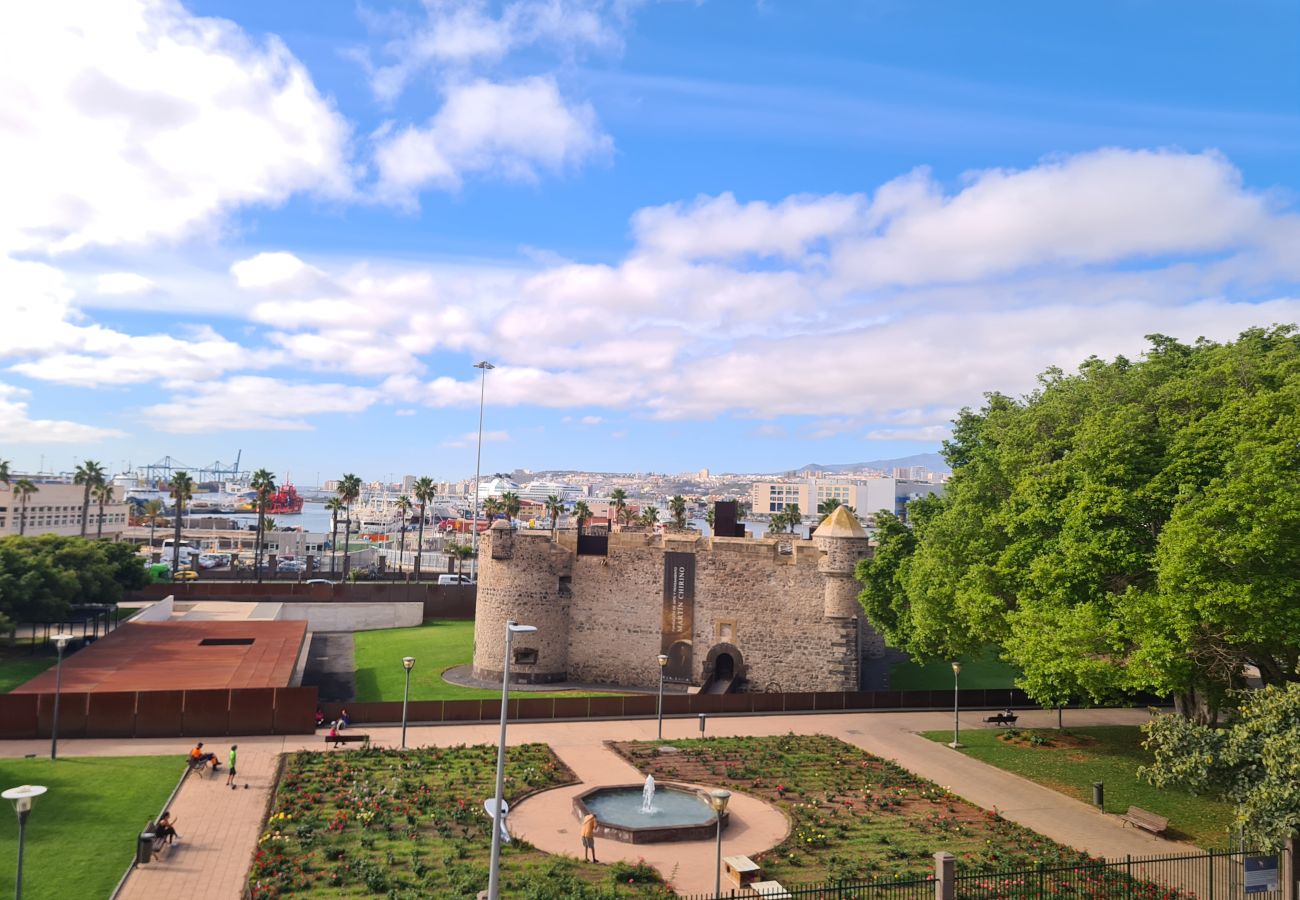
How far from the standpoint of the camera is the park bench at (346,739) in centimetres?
2931

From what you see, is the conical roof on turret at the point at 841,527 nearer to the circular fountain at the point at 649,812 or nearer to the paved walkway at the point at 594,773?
the paved walkway at the point at 594,773

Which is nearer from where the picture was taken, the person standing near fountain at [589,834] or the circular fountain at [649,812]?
the person standing near fountain at [589,834]

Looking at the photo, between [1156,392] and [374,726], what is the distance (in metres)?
28.3

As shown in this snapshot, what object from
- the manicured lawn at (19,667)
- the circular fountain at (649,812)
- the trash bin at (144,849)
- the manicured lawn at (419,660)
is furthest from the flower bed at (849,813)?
the manicured lawn at (19,667)

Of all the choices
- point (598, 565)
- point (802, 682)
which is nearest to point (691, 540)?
point (598, 565)

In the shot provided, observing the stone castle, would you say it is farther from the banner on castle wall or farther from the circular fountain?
the circular fountain

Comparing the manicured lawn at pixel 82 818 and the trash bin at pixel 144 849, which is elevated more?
the trash bin at pixel 144 849

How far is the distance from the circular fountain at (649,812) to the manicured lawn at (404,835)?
1912 mm

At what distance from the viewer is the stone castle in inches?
1560

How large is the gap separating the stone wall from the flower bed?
→ 7.88 m

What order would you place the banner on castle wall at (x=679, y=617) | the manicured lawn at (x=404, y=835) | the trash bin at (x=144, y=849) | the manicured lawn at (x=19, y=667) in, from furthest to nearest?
the banner on castle wall at (x=679, y=617), the manicured lawn at (x=19, y=667), the trash bin at (x=144, y=849), the manicured lawn at (x=404, y=835)

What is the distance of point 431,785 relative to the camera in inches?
980

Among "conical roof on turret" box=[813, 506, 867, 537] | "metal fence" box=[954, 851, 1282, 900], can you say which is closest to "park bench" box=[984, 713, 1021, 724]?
"conical roof on turret" box=[813, 506, 867, 537]

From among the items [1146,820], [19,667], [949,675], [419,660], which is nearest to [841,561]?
[949,675]
